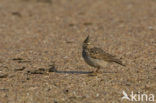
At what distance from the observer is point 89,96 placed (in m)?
8.38

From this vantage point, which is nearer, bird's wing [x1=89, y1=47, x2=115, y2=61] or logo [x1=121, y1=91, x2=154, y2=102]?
logo [x1=121, y1=91, x2=154, y2=102]

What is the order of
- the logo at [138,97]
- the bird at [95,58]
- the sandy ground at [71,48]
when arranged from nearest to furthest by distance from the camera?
the logo at [138,97], the sandy ground at [71,48], the bird at [95,58]

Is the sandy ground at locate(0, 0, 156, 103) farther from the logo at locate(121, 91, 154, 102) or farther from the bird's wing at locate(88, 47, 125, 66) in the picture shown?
the bird's wing at locate(88, 47, 125, 66)

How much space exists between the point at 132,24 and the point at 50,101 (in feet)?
30.3

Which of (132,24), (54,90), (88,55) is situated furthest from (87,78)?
(132,24)

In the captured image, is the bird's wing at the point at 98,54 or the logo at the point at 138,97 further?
the bird's wing at the point at 98,54

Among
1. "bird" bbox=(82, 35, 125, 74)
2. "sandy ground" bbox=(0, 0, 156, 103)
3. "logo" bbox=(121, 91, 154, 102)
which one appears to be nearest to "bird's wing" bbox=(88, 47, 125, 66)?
"bird" bbox=(82, 35, 125, 74)

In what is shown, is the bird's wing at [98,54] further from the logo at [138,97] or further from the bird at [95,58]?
the logo at [138,97]

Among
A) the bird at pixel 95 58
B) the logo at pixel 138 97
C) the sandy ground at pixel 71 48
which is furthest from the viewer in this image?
the bird at pixel 95 58

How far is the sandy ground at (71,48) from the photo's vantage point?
870cm

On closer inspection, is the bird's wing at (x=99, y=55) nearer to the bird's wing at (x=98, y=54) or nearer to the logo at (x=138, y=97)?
the bird's wing at (x=98, y=54)

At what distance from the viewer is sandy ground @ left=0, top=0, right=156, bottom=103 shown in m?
8.70

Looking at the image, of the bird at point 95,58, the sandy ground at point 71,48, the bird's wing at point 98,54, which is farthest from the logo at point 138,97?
the bird's wing at point 98,54

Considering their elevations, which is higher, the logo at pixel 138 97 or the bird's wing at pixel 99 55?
the bird's wing at pixel 99 55
